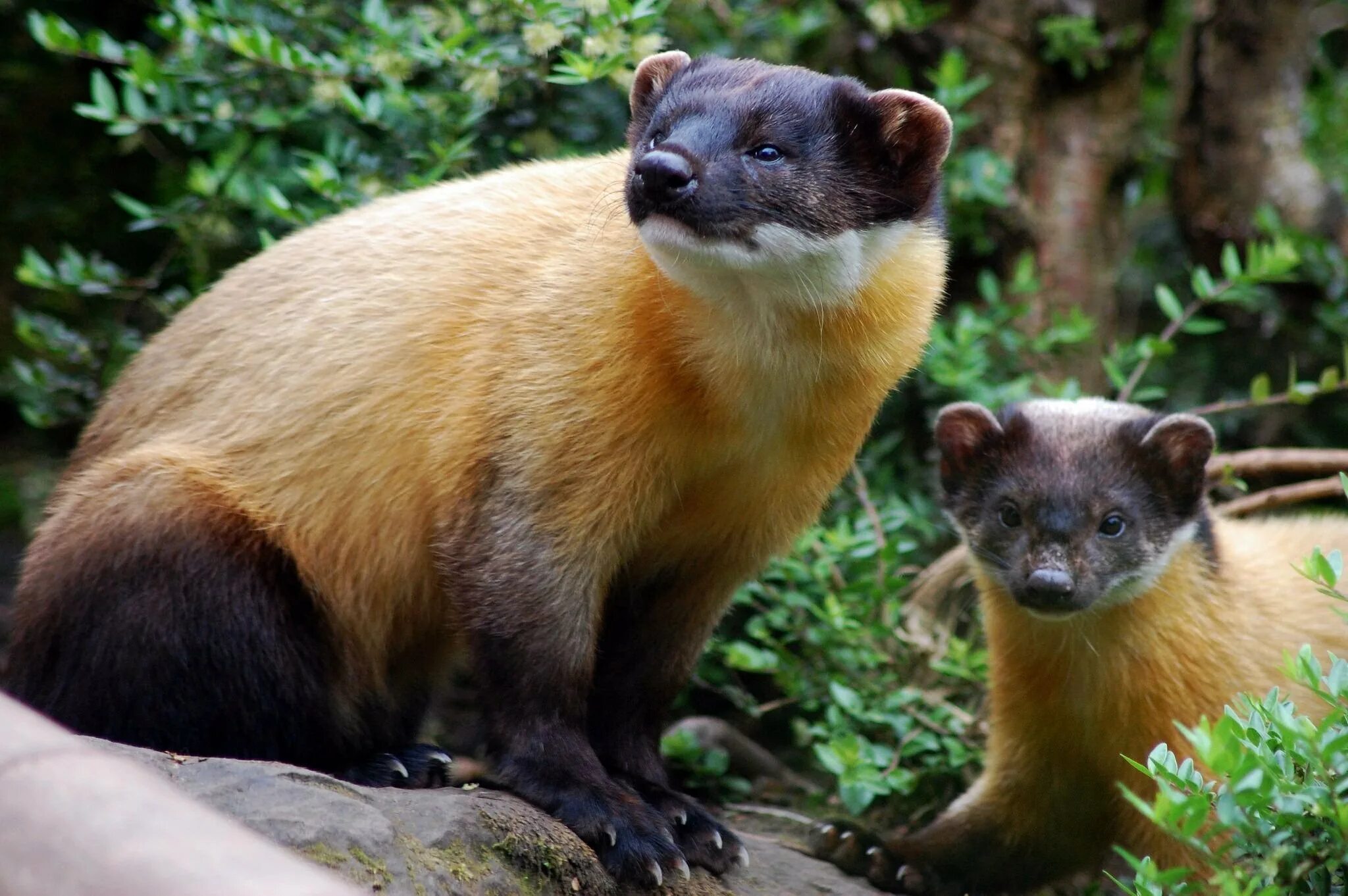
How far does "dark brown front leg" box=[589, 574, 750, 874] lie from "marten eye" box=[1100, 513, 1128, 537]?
1.60 metres

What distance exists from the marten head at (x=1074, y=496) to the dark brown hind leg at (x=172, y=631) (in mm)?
2707

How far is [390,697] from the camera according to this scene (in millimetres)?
5230

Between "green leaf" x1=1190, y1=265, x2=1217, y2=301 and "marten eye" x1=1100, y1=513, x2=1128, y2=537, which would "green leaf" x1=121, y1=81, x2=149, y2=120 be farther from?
"green leaf" x1=1190, y1=265, x2=1217, y2=301

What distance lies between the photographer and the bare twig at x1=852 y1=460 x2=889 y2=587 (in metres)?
6.54

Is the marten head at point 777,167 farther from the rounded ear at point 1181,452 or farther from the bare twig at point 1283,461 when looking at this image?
the bare twig at point 1283,461

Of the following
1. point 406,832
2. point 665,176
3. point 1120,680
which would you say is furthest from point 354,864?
point 1120,680

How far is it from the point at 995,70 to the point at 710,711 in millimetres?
3955

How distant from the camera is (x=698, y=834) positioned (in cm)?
472

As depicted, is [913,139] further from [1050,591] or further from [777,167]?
[1050,591]

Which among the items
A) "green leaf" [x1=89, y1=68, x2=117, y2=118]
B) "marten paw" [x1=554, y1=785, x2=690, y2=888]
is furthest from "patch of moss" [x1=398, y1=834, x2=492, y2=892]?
"green leaf" [x1=89, y1=68, x2=117, y2=118]

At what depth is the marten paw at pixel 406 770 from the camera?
494 cm

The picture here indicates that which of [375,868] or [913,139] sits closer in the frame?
[375,868]

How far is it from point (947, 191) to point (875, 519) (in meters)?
1.99

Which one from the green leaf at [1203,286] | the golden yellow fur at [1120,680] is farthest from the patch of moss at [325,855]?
the green leaf at [1203,286]
